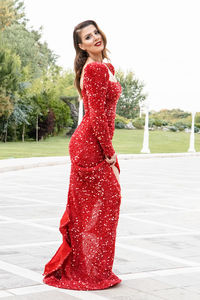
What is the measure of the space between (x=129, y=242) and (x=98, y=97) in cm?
280

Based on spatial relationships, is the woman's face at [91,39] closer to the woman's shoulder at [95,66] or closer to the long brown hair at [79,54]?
the long brown hair at [79,54]

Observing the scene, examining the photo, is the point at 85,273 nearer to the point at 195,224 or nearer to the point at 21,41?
the point at 195,224

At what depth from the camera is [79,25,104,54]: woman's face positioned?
199 inches

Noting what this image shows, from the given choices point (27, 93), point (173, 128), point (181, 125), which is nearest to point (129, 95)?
point (181, 125)

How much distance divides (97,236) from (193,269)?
1.32 meters

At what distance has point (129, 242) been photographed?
722 cm

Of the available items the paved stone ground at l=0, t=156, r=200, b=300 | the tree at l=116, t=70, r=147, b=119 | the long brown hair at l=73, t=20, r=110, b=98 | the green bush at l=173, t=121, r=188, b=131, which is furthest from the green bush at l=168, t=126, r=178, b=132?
the long brown hair at l=73, t=20, r=110, b=98

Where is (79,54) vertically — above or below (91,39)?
below

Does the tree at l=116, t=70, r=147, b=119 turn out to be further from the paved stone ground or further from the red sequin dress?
the red sequin dress

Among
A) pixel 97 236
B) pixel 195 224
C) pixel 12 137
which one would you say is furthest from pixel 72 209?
pixel 12 137

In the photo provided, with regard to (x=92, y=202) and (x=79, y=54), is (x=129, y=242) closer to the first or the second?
(x=92, y=202)

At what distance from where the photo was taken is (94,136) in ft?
16.4

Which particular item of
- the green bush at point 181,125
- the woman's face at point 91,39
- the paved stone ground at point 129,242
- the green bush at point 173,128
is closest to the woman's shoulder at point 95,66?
the woman's face at point 91,39

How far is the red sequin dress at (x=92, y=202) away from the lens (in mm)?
4879
